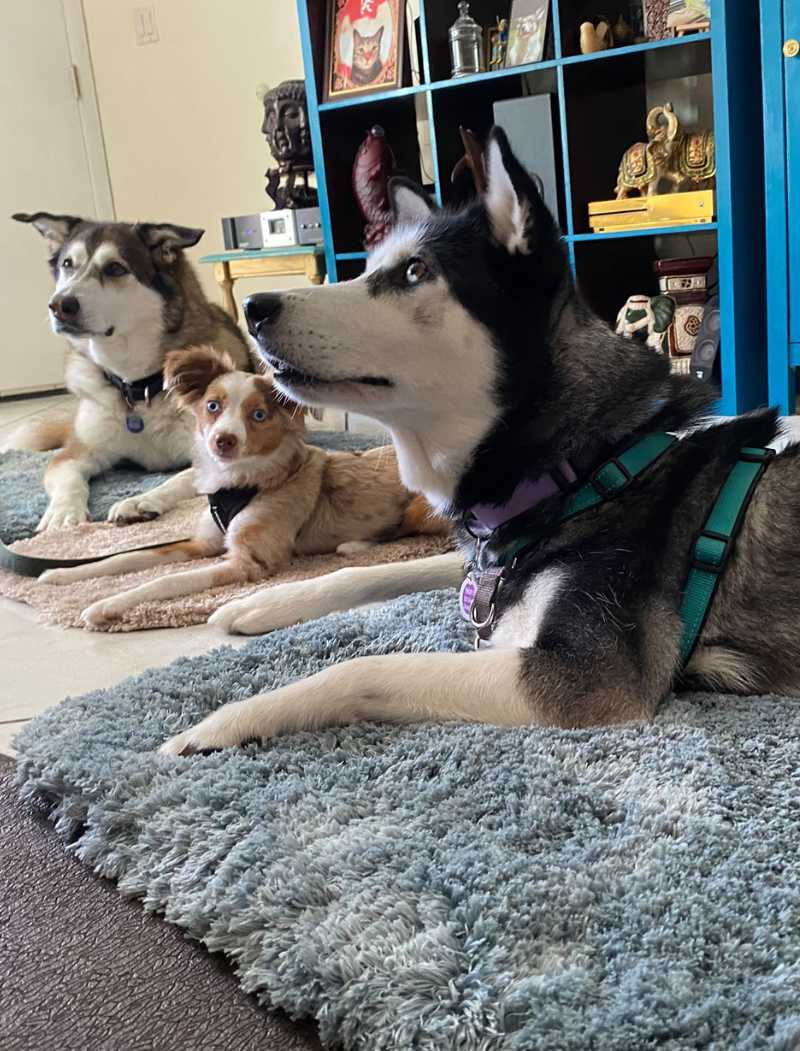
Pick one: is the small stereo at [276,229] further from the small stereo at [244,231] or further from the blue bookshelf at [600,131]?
the blue bookshelf at [600,131]

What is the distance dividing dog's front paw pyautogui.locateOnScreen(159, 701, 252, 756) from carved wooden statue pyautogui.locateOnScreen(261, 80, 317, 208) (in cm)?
364

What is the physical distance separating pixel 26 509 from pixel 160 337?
2.78 ft

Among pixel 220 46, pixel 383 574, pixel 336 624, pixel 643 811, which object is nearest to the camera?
pixel 643 811

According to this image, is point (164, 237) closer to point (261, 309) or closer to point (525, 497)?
point (261, 309)

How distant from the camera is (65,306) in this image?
3.34 m

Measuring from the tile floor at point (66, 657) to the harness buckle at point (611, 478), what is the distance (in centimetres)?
81

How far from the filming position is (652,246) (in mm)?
3895

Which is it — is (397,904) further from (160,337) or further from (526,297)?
(160,337)

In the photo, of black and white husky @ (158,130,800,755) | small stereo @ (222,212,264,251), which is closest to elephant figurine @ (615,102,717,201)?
small stereo @ (222,212,264,251)

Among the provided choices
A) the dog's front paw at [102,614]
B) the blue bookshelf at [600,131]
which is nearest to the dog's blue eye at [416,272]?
the dog's front paw at [102,614]

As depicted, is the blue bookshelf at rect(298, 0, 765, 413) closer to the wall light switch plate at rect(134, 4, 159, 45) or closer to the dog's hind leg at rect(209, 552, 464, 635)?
the dog's hind leg at rect(209, 552, 464, 635)

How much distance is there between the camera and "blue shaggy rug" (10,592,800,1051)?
33.0 inches

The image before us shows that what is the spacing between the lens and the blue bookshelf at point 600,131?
10.3ft

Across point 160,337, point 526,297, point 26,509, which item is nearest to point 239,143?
point 160,337
